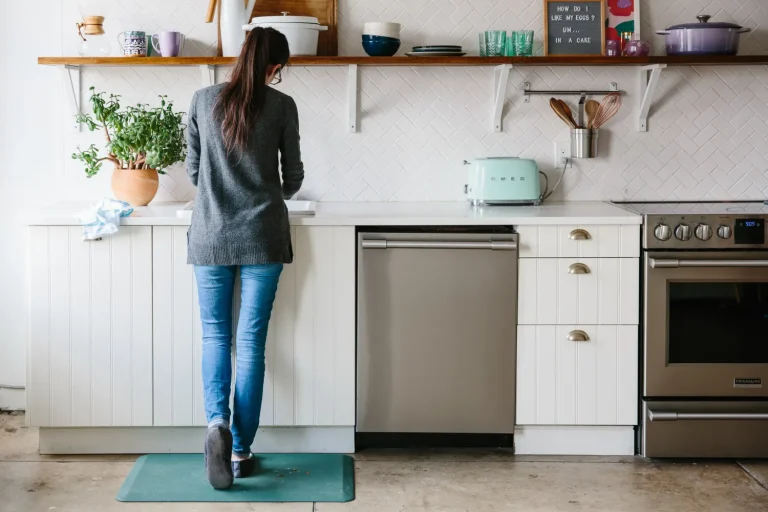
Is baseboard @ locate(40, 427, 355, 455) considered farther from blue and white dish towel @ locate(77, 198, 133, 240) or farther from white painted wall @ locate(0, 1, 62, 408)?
blue and white dish towel @ locate(77, 198, 133, 240)

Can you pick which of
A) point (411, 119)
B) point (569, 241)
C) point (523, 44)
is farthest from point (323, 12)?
point (569, 241)

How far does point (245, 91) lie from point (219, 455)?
1145 millimetres

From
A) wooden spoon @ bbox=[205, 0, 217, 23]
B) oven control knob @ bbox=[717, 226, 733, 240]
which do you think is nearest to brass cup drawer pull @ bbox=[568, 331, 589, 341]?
oven control knob @ bbox=[717, 226, 733, 240]

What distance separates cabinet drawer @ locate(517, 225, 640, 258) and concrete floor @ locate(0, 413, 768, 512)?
738mm

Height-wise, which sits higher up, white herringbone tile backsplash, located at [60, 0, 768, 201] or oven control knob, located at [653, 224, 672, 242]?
white herringbone tile backsplash, located at [60, 0, 768, 201]

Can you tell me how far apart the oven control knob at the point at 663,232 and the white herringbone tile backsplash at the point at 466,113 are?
644 millimetres

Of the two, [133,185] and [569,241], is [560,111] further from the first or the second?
[133,185]

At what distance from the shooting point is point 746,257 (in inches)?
138

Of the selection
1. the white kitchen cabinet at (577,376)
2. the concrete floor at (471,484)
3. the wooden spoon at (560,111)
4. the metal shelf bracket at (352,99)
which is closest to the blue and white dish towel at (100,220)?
the concrete floor at (471,484)

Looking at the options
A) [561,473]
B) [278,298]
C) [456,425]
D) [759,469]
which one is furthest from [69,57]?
[759,469]

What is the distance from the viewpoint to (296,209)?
3.67 metres

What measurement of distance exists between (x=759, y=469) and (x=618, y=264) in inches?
34.0

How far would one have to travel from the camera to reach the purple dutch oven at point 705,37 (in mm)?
3828

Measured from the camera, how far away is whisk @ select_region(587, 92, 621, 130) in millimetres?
4059
